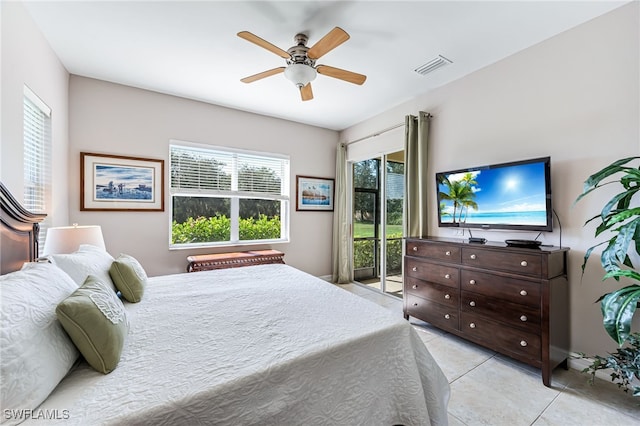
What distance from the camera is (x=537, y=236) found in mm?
2443

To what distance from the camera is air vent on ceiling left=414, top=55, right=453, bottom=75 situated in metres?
2.69

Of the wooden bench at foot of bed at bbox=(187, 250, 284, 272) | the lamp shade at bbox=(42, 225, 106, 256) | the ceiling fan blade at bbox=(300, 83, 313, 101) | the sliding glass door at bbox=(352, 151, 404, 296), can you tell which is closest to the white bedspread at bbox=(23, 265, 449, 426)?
the lamp shade at bbox=(42, 225, 106, 256)

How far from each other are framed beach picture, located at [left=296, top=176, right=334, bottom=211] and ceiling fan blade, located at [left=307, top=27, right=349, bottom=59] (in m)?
2.56

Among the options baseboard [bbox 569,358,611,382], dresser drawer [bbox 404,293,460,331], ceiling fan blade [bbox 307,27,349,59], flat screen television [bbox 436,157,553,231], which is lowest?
baseboard [bbox 569,358,611,382]

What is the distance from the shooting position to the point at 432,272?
279cm

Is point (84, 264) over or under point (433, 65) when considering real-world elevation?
under

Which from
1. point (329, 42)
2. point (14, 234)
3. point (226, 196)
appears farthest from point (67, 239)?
point (329, 42)

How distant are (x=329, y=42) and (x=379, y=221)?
9.72 ft

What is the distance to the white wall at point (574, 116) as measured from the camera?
6.61 feet

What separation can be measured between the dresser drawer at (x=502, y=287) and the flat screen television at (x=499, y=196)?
534mm

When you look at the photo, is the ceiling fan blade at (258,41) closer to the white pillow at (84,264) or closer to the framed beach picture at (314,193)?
the white pillow at (84,264)

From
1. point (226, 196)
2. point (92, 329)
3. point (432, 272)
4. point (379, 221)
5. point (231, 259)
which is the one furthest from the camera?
point (379, 221)

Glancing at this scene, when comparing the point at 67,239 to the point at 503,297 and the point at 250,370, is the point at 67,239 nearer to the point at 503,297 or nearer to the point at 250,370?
the point at 250,370

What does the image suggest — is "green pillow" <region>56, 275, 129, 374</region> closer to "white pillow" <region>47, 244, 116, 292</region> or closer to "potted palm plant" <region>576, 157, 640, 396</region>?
"white pillow" <region>47, 244, 116, 292</region>
